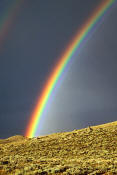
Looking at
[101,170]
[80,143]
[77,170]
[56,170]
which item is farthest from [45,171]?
[80,143]

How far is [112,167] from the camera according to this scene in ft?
61.3

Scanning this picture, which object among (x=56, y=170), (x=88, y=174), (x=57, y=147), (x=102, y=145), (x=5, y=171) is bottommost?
(x=88, y=174)

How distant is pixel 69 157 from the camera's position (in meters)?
30.2

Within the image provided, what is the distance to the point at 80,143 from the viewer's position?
41.0 meters

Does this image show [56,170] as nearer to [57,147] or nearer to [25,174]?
[25,174]

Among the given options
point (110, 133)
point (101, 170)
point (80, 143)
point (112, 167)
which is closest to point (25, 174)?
point (101, 170)

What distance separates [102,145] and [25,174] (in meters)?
22.5

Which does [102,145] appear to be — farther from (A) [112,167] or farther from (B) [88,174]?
(B) [88,174]

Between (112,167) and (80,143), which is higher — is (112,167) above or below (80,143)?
below

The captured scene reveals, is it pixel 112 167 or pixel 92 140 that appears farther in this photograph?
pixel 92 140

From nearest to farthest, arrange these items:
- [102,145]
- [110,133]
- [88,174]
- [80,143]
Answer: [88,174] → [102,145] → [80,143] → [110,133]

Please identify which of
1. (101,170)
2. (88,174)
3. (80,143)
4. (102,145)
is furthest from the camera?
(80,143)

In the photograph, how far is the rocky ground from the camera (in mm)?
18734

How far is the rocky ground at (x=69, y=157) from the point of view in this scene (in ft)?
61.5
